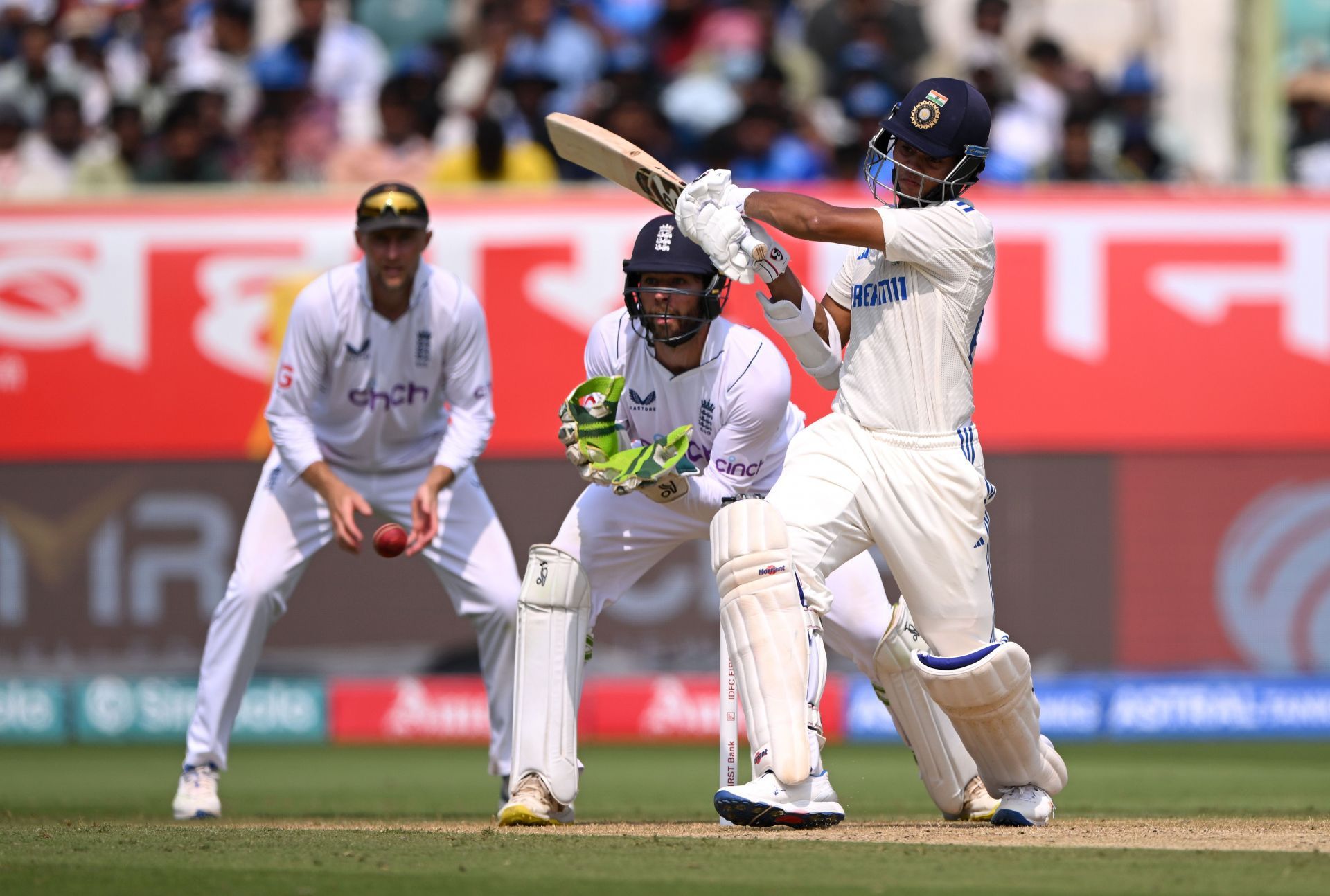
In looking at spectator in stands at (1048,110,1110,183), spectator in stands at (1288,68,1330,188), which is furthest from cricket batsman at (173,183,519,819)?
spectator in stands at (1288,68,1330,188)

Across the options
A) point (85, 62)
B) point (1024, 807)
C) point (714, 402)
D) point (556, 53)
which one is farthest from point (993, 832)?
point (85, 62)

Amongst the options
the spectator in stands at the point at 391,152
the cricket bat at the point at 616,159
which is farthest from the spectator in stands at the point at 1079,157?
the cricket bat at the point at 616,159

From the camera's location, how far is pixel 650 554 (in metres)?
5.80

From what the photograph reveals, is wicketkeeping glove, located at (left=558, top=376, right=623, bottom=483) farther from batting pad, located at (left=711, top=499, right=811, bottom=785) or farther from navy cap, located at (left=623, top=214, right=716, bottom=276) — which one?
batting pad, located at (left=711, top=499, right=811, bottom=785)

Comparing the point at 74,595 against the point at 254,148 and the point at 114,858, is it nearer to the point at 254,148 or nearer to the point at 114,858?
the point at 254,148

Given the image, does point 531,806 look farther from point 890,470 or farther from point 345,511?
point 890,470

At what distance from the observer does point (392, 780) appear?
816 centimetres

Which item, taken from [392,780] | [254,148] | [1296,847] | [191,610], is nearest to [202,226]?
[254,148]

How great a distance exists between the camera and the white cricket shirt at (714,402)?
5520 millimetres

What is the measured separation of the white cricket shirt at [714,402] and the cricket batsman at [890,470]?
0.34 m

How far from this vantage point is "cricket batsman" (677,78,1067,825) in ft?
15.9

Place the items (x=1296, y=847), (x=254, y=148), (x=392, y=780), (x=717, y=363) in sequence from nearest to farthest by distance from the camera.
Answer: (x=1296, y=847) → (x=717, y=363) → (x=392, y=780) → (x=254, y=148)

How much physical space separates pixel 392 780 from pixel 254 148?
4.90 m

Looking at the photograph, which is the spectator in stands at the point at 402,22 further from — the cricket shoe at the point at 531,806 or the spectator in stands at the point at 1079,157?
the cricket shoe at the point at 531,806
